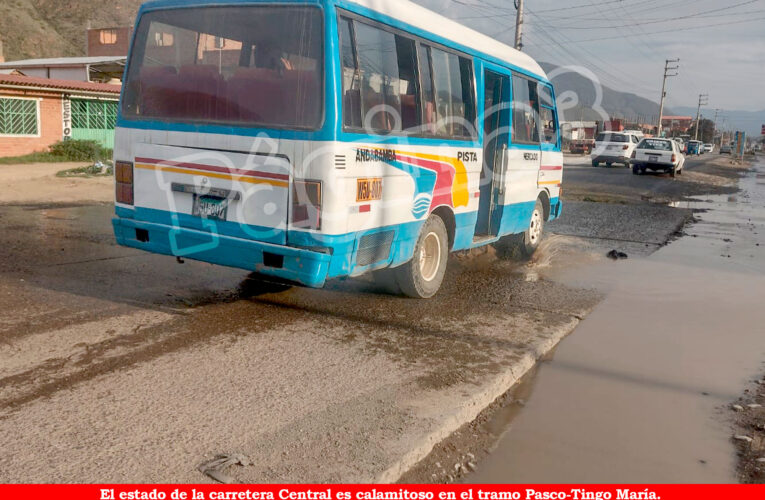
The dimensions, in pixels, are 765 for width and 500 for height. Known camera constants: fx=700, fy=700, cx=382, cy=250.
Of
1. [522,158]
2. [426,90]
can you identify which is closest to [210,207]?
[426,90]

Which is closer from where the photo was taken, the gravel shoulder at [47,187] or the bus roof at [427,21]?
the bus roof at [427,21]

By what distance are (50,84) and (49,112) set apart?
1.19 metres

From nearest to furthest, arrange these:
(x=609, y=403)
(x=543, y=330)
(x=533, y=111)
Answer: (x=609, y=403) < (x=543, y=330) < (x=533, y=111)

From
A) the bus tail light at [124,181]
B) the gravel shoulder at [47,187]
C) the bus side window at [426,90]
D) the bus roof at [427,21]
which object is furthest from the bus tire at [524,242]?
the gravel shoulder at [47,187]

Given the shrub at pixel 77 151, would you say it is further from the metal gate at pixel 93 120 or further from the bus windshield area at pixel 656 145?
the bus windshield area at pixel 656 145

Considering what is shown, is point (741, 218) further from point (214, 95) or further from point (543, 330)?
point (214, 95)

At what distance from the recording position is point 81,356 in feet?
15.6

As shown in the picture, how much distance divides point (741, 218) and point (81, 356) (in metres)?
15.5

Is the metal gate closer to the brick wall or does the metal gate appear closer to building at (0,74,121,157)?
building at (0,74,121,157)

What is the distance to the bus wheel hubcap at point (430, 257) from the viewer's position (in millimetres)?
6973

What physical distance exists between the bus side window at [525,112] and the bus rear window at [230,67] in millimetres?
3855

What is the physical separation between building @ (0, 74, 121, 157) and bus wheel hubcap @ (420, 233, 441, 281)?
2193 cm

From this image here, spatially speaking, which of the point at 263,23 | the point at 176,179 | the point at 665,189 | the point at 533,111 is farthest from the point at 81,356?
the point at 665,189
